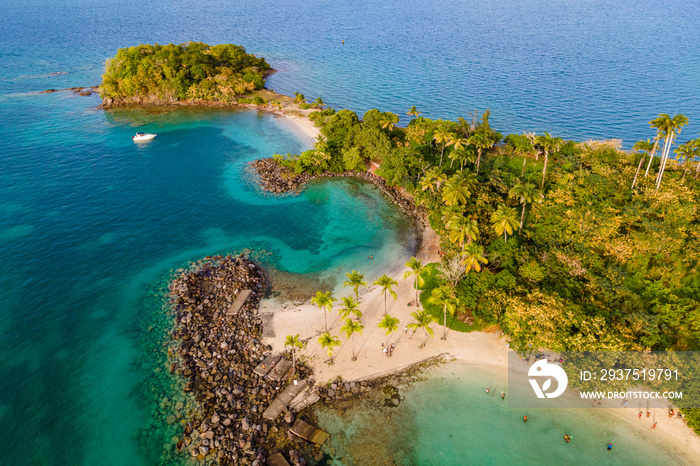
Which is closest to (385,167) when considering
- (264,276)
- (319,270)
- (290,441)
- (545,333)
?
(319,270)

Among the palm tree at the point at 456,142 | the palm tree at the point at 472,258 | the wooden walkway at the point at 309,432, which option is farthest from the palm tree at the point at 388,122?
the wooden walkway at the point at 309,432

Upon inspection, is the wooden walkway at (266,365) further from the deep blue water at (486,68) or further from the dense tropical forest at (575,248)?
the deep blue water at (486,68)

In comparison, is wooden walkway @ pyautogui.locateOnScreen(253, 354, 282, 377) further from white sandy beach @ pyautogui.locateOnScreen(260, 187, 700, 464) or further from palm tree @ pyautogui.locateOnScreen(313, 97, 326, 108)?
palm tree @ pyautogui.locateOnScreen(313, 97, 326, 108)

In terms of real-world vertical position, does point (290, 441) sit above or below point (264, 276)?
below

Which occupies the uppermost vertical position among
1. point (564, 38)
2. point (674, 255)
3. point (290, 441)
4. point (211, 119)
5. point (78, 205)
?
point (564, 38)

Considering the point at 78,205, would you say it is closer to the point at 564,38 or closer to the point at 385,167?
the point at 385,167
